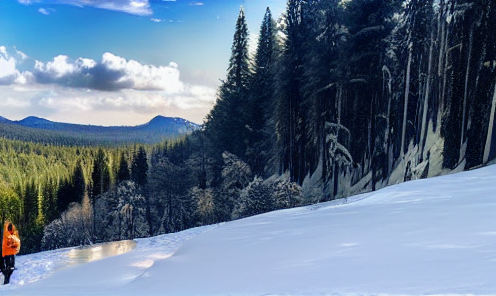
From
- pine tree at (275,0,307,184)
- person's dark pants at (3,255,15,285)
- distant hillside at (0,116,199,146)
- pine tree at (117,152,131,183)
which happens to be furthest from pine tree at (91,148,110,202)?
person's dark pants at (3,255,15,285)

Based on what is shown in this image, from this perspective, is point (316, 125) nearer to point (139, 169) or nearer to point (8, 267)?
point (8, 267)

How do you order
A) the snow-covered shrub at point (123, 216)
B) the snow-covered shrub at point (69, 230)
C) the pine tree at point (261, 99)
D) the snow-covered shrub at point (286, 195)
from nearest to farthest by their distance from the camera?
the snow-covered shrub at point (286, 195)
the pine tree at point (261, 99)
the snow-covered shrub at point (123, 216)
the snow-covered shrub at point (69, 230)

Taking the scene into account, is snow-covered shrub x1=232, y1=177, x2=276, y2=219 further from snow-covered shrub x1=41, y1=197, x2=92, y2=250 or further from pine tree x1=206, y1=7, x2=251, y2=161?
snow-covered shrub x1=41, y1=197, x2=92, y2=250

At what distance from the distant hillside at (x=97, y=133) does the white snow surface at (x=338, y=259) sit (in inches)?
1340

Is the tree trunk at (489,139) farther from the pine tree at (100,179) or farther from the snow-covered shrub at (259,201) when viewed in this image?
the pine tree at (100,179)

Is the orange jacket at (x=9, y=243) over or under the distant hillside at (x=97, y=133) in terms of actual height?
under

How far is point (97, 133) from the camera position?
69062mm

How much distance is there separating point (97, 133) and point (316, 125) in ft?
187

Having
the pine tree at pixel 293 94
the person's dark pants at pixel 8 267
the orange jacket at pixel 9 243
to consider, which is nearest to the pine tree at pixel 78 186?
the pine tree at pixel 293 94

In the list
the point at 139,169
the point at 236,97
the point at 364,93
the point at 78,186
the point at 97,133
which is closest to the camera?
the point at 364,93

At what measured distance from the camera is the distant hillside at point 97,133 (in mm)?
63594

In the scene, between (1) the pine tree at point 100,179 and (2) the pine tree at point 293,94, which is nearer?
(2) the pine tree at point 293,94

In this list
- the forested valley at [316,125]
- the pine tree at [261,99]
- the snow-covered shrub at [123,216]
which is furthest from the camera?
the snow-covered shrub at [123,216]

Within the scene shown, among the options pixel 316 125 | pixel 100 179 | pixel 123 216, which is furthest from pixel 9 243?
pixel 100 179
